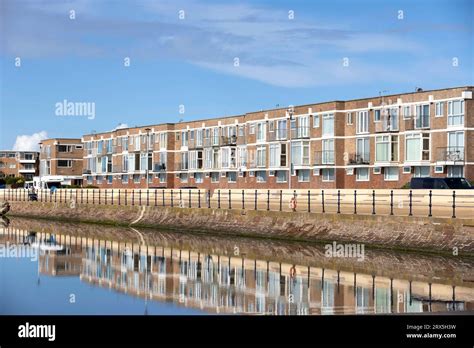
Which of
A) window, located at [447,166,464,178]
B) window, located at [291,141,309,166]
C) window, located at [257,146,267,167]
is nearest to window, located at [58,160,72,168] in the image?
window, located at [257,146,267,167]

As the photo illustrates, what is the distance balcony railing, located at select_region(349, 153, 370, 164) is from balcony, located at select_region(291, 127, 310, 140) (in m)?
5.74

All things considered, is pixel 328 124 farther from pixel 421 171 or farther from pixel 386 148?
pixel 421 171

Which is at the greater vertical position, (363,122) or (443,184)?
(363,122)

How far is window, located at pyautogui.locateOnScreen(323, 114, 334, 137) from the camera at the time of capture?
7044 cm

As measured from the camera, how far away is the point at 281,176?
2992 inches

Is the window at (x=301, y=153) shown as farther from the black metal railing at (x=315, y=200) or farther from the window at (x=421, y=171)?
the black metal railing at (x=315, y=200)

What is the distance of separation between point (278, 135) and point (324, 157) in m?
7.19

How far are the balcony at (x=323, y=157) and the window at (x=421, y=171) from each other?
897 centimetres

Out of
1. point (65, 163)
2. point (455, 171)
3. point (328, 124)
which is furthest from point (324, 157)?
point (65, 163)

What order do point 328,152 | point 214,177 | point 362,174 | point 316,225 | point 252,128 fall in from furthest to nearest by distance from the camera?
point 214,177, point 252,128, point 328,152, point 362,174, point 316,225

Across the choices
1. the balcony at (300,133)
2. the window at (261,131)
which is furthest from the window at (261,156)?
the balcony at (300,133)

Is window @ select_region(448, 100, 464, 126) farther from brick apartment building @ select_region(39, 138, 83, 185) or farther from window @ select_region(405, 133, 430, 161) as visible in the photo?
brick apartment building @ select_region(39, 138, 83, 185)

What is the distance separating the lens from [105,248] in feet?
116
